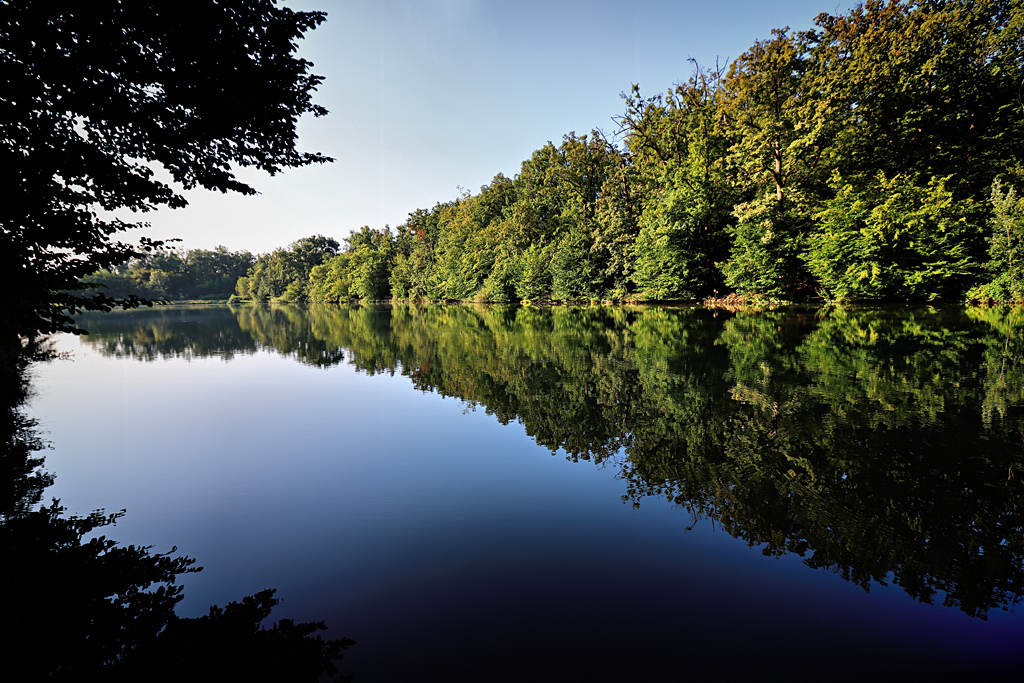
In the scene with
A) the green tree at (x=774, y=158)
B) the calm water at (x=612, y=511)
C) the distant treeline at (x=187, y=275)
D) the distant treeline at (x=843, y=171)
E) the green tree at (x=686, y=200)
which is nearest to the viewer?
the calm water at (x=612, y=511)

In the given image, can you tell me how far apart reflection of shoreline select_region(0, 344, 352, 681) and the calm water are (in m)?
0.16

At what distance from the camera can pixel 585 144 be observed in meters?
41.8

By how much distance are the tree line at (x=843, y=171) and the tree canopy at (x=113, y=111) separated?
2485 cm

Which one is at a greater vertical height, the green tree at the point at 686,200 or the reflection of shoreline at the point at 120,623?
the green tree at the point at 686,200

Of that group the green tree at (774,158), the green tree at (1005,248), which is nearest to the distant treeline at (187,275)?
the green tree at (774,158)

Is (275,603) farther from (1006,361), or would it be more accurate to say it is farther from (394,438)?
(1006,361)

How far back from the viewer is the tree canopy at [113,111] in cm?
529

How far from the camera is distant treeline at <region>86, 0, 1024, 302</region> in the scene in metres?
19.6

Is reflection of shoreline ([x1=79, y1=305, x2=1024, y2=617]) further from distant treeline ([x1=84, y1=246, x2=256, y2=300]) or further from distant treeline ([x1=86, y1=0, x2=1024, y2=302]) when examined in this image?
distant treeline ([x1=84, y1=246, x2=256, y2=300])

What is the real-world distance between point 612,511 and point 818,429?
3316mm

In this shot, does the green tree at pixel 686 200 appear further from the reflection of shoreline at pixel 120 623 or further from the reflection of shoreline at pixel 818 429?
the reflection of shoreline at pixel 120 623

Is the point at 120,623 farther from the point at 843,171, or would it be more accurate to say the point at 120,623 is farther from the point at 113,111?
the point at 843,171

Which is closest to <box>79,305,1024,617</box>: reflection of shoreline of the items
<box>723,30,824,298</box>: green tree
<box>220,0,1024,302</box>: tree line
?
<box>220,0,1024,302</box>: tree line

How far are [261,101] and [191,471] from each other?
5223 millimetres
